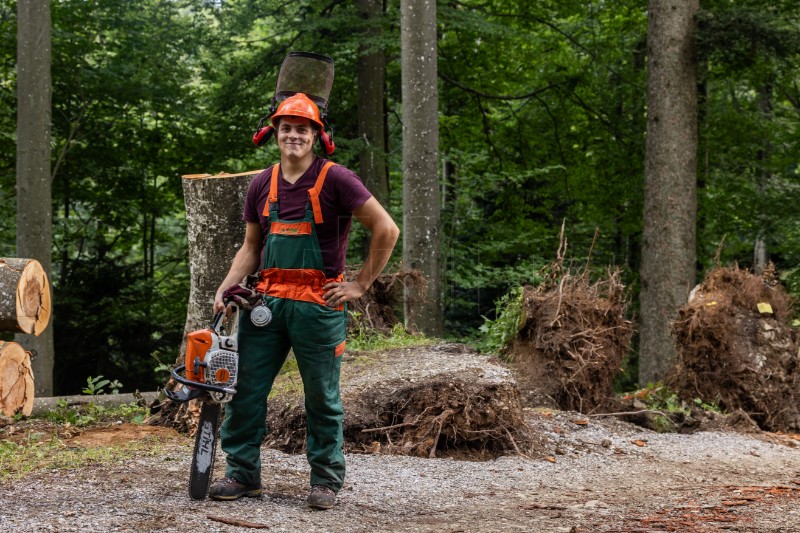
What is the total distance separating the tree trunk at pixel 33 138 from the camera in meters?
12.4

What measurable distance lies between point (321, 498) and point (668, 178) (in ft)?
30.5

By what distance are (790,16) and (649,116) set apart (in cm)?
246

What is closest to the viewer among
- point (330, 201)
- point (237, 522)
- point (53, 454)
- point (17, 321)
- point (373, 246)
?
point (237, 522)

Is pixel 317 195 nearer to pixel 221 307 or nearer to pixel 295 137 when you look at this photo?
pixel 295 137

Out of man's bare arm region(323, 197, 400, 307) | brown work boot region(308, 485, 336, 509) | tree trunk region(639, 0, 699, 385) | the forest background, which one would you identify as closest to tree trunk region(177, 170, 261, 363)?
man's bare arm region(323, 197, 400, 307)

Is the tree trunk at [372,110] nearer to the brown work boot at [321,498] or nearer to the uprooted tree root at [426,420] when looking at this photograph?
the uprooted tree root at [426,420]

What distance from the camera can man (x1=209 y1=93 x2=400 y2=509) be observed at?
15.1ft

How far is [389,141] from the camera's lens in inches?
756

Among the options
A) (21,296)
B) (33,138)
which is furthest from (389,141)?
(21,296)

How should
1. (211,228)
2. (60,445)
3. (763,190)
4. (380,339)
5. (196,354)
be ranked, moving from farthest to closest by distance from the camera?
1. (763,190)
2. (380,339)
3. (211,228)
4. (60,445)
5. (196,354)

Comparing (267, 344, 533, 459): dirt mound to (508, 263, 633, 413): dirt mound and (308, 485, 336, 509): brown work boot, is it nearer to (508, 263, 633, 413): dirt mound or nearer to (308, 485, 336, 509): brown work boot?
(508, 263, 633, 413): dirt mound

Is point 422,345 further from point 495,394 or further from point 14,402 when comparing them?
point 14,402

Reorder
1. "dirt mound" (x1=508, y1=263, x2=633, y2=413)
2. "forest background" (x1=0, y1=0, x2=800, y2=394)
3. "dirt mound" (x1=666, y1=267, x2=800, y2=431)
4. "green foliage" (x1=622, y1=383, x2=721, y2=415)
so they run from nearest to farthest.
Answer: "dirt mound" (x1=508, y1=263, x2=633, y2=413), "green foliage" (x1=622, y1=383, x2=721, y2=415), "dirt mound" (x1=666, y1=267, x2=800, y2=431), "forest background" (x1=0, y1=0, x2=800, y2=394)

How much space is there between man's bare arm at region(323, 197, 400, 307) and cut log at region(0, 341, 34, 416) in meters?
4.09
